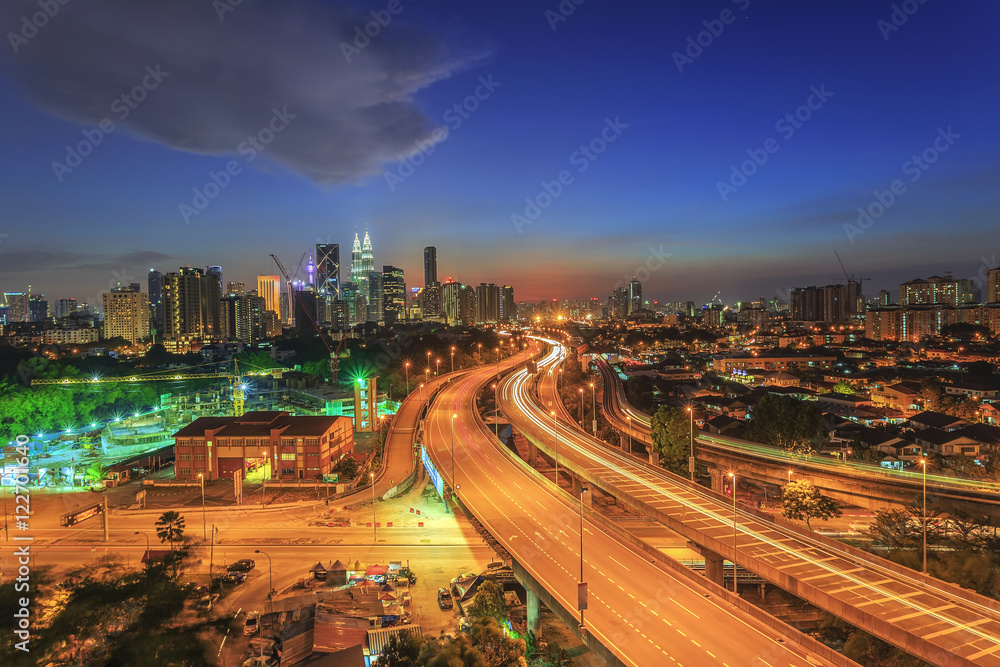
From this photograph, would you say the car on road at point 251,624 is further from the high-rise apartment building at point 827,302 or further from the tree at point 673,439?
the high-rise apartment building at point 827,302

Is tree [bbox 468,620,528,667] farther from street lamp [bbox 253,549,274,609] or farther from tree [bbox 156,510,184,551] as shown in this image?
tree [bbox 156,510,184,551]

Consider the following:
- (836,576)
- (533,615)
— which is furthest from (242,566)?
(836,576)

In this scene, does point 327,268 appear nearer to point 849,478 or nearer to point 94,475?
point 94,475

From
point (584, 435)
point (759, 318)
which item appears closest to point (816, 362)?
point (584, 435)

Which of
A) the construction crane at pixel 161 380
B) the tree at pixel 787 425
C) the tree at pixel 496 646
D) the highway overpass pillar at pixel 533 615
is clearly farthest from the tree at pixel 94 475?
the tree at pixel 787 425

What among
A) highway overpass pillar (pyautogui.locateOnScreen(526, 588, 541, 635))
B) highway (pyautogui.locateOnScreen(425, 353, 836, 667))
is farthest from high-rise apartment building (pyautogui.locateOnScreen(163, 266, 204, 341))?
highway overpass pillar (pyautogui.locateOnScreen(526, 588, 541, 635))
